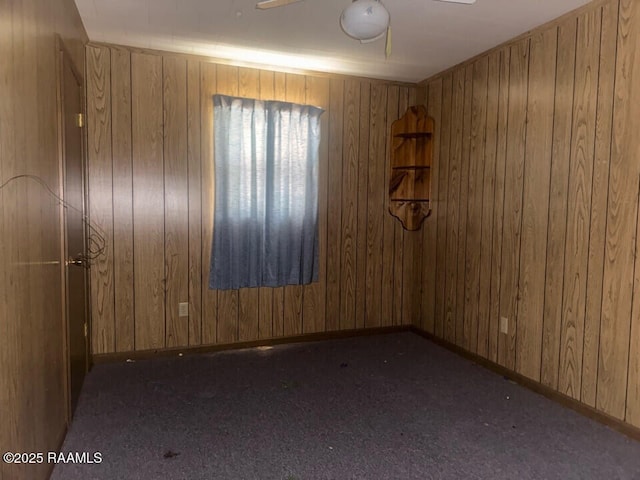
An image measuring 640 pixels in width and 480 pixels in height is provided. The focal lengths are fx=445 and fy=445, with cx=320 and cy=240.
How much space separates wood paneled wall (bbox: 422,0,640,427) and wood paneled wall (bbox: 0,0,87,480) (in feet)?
9.34

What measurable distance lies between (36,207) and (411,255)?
132 inches

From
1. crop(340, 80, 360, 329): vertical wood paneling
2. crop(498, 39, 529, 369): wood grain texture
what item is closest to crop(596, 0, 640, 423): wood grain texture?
crop(498, 39, 529, 369): wood grain texture

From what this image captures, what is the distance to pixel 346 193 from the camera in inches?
163

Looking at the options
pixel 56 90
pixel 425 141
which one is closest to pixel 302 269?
pixel 425 141

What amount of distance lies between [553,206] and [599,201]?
317mm

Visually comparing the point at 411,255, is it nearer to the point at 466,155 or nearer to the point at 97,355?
the point at 466,155

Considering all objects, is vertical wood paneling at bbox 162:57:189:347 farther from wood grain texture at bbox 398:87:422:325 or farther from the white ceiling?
wood grain texture at bbox 398:87:422:325

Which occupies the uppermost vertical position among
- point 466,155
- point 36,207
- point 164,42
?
point 164,42

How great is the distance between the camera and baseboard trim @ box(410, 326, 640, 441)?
2439 mm

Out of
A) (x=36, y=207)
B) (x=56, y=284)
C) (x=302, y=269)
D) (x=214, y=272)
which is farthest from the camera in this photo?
(x=302, y=269)

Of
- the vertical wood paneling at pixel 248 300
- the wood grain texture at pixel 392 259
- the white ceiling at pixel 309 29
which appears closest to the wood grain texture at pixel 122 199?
the white ceiling at pixel 309 29

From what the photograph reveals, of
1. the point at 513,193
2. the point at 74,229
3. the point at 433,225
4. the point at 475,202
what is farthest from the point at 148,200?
the point at 513,193

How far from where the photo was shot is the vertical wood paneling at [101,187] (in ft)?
10.9

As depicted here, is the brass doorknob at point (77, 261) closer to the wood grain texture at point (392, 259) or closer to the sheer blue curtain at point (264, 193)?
the sheer blue curtain at point (264, 193)
